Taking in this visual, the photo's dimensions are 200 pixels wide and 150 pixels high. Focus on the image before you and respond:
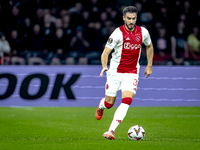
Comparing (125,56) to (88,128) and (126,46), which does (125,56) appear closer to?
(126,46)

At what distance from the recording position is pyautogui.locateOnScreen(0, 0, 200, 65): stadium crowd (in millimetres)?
11297

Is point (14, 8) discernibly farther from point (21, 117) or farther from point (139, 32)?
point (139, 32)

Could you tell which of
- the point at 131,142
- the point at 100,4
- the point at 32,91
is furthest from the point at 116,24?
the point at 131,142

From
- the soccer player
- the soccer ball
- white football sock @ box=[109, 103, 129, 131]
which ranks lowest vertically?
the soccer ball

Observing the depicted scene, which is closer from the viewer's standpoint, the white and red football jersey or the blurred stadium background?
the white and red football jersey

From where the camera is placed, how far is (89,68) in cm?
1131

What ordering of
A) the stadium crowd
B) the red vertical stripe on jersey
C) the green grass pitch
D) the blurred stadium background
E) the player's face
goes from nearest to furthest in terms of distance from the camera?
the green grass pitch < the player's face < the red vertical stripe on jersey < the blurred stadium background < the stadium crowd

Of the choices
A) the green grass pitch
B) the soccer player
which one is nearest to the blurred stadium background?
the green grass pitch

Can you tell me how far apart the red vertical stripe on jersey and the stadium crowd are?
16.4 feet

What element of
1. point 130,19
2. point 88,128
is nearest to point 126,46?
point 130,19

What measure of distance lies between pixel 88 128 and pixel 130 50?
6.23 feet

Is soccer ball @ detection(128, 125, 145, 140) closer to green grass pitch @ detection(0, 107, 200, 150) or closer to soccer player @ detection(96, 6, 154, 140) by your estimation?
green grass pitch @ detection(0, 107, 200, 150)

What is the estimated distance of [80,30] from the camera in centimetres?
1186

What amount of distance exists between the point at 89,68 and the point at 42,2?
113 inches
